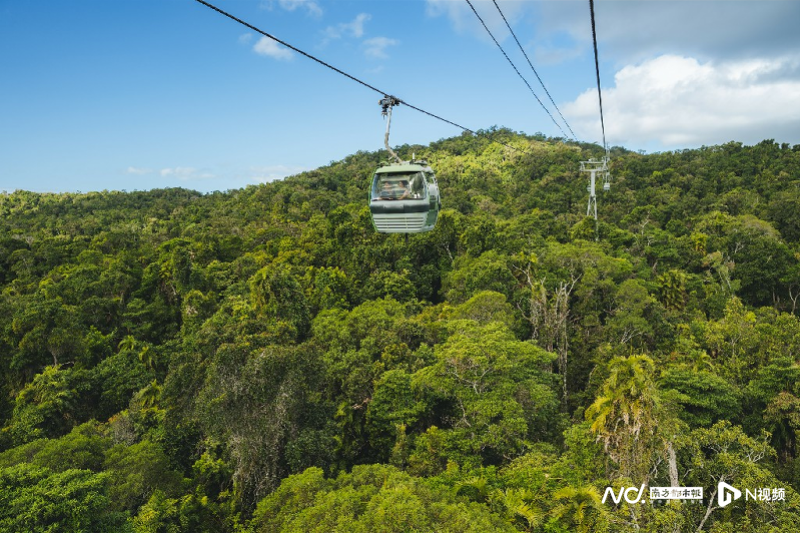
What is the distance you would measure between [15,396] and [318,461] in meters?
18.0

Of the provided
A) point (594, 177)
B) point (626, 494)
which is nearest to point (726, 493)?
point (626, 494)

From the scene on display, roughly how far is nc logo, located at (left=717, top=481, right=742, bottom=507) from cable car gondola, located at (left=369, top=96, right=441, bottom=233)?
1031 centimetres

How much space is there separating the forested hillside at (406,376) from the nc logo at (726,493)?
224mm

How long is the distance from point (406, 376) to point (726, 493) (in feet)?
33.8

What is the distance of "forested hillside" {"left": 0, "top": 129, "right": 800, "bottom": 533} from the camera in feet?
37.6

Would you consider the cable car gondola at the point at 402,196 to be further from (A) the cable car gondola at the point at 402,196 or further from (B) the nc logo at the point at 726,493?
(B) the nc logo at the point at 726,493

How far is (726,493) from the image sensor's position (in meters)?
11.9

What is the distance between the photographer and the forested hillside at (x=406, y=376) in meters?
11.4

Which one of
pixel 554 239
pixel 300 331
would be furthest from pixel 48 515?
pixel 554 239

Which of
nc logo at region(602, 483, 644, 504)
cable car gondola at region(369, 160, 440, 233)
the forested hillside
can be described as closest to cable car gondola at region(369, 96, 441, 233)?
cable car gondola at region(369, 160, 440, 233)

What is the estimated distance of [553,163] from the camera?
7731cm

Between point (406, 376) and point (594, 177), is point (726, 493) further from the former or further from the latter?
point (594, 177)

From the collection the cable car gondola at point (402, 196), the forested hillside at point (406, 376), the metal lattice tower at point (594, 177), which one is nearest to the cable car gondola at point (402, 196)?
the cable car gondola at point (402, 196)

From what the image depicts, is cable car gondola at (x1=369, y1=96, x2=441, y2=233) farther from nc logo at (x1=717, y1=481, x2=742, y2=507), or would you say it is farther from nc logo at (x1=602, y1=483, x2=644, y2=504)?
nc logo at (x1=717, y1=481, x2=742, y2=507)
